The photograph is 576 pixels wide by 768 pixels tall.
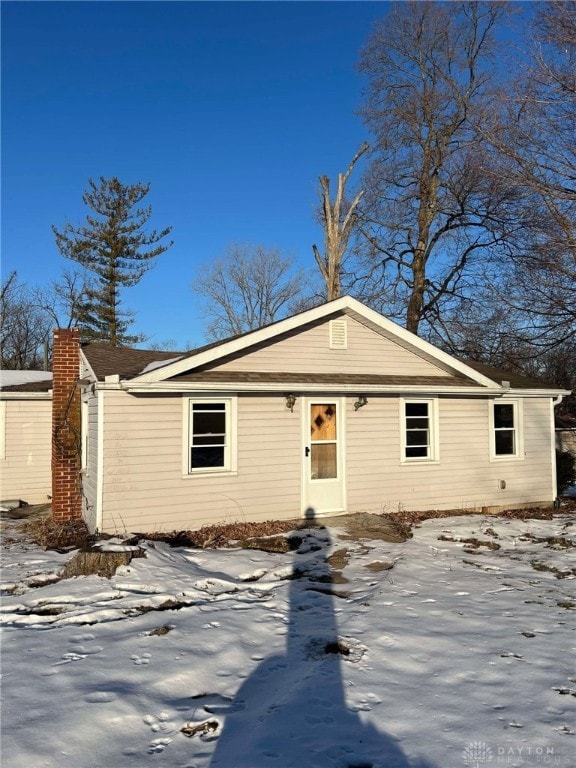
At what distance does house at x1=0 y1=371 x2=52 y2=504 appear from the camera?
43.3 feet

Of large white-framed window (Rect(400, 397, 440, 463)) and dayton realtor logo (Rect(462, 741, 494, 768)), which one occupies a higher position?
large white-framed window (Rect(400, 397, 440, 463))

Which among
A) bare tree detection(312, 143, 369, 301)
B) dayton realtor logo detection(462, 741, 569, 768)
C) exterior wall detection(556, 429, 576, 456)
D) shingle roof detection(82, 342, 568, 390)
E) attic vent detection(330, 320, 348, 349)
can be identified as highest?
bare tree detection(312, 143, 369, 301)

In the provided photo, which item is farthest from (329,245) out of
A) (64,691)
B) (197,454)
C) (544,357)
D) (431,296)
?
(64,691)

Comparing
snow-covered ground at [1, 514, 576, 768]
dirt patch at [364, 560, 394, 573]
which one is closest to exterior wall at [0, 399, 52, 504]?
snow-covered ground at [1, 514, 576, 768]

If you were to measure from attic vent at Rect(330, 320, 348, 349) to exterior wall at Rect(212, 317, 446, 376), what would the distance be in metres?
0.08

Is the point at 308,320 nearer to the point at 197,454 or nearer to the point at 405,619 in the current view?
the point at 197,454

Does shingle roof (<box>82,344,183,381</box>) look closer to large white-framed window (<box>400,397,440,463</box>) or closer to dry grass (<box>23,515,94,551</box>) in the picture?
dry grass (<box>23,515,94,551</box>)

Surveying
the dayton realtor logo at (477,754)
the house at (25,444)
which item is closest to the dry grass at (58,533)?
the house at (25,444)

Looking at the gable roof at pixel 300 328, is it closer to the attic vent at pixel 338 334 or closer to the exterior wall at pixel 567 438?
the attic vent at pixel 338 334

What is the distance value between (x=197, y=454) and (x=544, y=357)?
55.2 ft

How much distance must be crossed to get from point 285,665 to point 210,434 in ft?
18.8

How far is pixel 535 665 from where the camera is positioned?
443cm

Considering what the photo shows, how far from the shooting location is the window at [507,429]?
12742 mm

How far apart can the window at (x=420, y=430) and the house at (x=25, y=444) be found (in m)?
8.56
